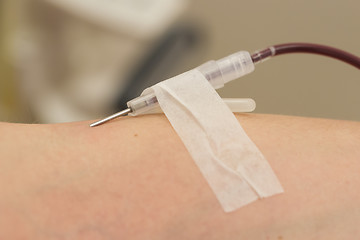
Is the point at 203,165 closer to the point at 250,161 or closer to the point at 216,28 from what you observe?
the point at 250,161

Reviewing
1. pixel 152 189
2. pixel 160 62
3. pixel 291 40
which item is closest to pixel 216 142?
pixel 152 189

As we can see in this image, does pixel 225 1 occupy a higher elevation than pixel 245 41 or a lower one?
higher

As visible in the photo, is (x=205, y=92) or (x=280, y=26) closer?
(x=205, y=92)

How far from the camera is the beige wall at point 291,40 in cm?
145

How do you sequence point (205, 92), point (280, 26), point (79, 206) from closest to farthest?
point (79, 206) → point (205, 92) → point (280, 26)

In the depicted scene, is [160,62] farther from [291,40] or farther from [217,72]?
[217,72]

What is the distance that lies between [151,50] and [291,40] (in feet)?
1.96

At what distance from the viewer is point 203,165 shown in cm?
55

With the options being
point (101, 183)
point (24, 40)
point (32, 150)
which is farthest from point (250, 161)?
point (24, 40)

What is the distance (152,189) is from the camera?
54cm

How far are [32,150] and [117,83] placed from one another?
954 millimetres

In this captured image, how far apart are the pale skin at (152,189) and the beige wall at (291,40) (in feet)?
3.07

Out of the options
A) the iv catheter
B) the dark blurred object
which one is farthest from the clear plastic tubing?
the dark blurred object

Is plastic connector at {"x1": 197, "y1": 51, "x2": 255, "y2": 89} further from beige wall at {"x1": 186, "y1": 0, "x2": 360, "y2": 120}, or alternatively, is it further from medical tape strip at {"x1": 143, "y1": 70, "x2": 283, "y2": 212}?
beige wall at {"x1": 186, "y1": 0, "x2": 360, "y2": 120}
